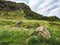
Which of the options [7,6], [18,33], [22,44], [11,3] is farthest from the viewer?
[11,3]

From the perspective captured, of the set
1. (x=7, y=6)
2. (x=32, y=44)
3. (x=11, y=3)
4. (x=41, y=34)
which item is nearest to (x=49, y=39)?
(x=41, y=34)

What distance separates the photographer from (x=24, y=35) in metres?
28.0

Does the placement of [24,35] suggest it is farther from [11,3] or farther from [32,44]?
[11,3]

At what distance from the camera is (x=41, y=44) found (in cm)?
2505

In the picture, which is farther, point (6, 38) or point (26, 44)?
point (6, 38)

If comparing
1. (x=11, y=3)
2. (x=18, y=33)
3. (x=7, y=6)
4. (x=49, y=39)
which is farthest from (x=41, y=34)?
(x=11, y=3)

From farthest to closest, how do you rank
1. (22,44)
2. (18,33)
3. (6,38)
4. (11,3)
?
(11,3)
(18,33)
(6,38)
(22,44)

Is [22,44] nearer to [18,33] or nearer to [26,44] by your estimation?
[26,44]

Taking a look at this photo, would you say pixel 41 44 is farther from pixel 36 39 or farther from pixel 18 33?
pixel 18 33

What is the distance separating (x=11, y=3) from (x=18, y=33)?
14408 centimetres

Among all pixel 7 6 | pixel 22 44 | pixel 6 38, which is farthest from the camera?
pixel 7 6

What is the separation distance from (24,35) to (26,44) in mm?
3662

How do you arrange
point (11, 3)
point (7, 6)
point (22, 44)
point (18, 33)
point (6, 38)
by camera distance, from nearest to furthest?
point (22, 44), point (6, 38), point (18, 33), point (7, 6), point (11, 3)

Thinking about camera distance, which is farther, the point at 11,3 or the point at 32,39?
the point at 11,3
